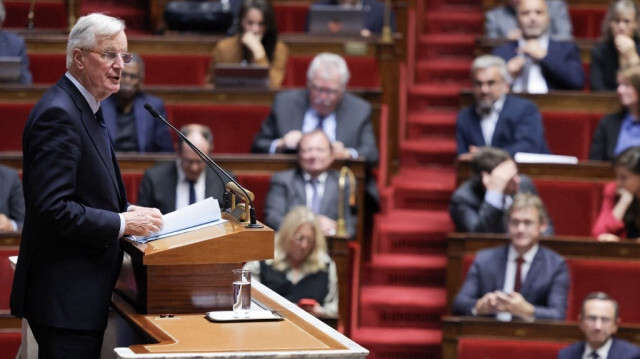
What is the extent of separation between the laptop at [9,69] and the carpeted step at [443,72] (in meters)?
1.37

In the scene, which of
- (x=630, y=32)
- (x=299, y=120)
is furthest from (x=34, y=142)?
(x=630, y=32)

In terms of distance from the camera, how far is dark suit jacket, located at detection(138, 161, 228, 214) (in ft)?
9.61

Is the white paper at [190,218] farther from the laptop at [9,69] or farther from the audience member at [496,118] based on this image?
the laptop at [9,69]

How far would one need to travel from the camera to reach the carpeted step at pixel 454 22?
426cm

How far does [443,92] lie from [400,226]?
71 cm

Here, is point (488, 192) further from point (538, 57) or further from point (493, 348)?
point (538, 57)

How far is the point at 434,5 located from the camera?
438 cm

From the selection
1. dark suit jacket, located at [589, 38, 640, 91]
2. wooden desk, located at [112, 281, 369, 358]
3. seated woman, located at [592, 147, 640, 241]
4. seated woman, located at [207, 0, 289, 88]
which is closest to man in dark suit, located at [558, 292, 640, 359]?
seated woman, located at [592, 147, 640, 241]

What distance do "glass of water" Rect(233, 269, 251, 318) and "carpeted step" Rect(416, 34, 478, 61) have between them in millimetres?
2753

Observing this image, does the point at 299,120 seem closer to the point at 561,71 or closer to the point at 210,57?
the point at 210,57

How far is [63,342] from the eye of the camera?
4.88 ft

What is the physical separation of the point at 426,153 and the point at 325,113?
1.98ft

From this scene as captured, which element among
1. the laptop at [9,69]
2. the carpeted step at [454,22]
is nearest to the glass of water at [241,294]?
the laptop at [9,69]

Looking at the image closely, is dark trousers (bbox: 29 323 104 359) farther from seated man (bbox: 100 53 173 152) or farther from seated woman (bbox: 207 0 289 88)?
seated woman (bbox: 207 0 289 88)
